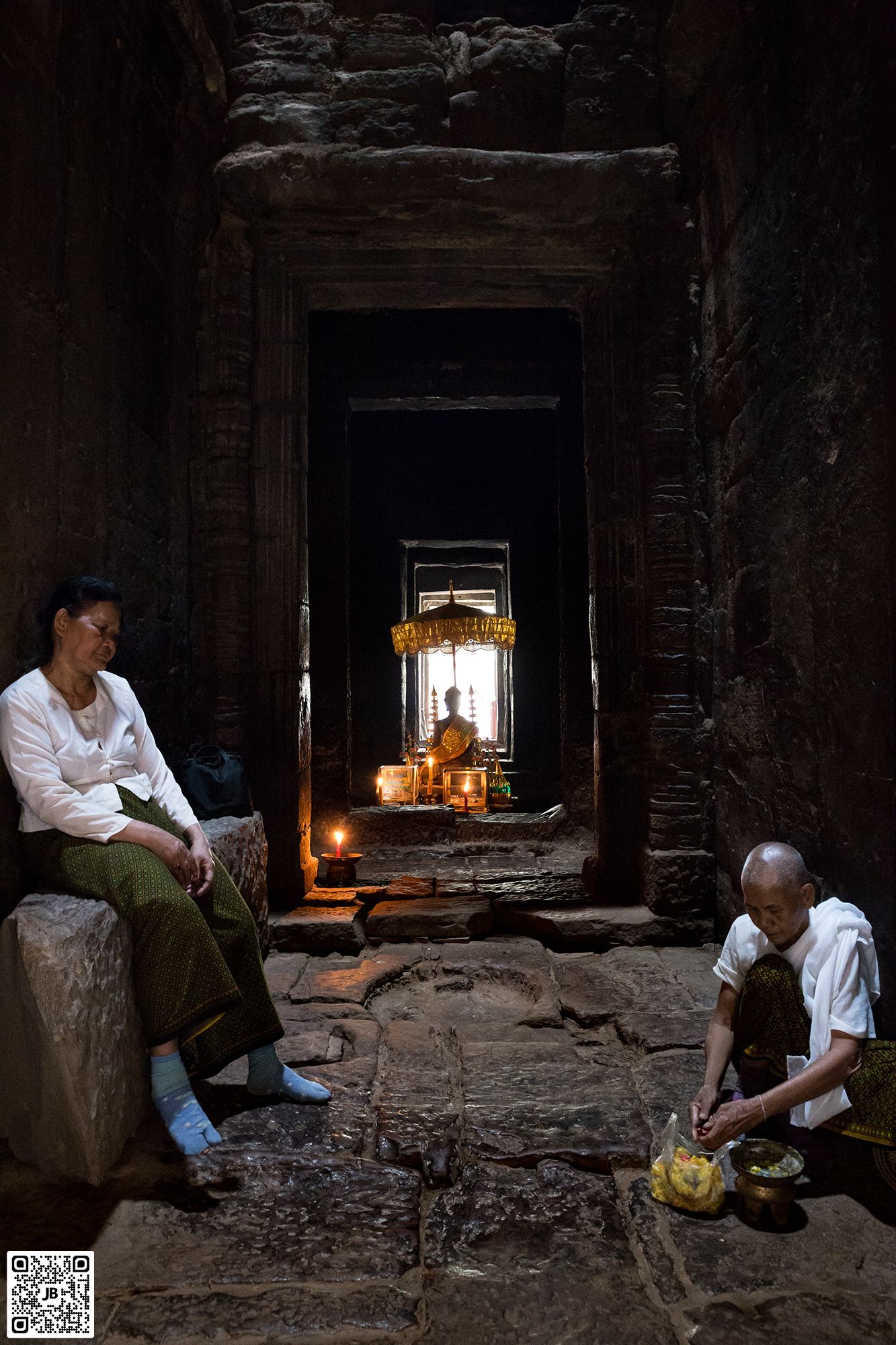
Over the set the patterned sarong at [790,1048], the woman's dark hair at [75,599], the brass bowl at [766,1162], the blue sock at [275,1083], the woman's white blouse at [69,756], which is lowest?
the blue sock at [275,1083]

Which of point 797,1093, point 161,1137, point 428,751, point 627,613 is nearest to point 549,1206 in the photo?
point 797,1093

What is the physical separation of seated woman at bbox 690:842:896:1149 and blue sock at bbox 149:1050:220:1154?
1.44 m

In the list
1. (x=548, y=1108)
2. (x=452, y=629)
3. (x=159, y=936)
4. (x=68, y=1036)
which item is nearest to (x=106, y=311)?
(x=159, y=936)

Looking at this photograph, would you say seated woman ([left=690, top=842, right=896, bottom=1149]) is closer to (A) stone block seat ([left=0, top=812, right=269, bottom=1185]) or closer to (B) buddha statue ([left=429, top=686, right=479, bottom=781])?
(A) stone block seat ([left=0, top=812, right=269, bottom=1185])

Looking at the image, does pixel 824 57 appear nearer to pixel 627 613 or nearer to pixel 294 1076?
pixel 627 613

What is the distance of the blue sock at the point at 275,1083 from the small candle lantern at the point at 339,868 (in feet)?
7.52

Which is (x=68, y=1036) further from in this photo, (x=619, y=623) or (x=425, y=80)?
(x=425, y=80)

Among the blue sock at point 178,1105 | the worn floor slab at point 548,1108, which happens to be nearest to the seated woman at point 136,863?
the blue sock at point 178,1105

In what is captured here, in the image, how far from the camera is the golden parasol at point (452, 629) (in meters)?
8.35

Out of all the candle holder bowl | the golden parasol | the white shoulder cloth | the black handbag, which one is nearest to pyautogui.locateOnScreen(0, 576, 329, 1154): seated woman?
the black handbag

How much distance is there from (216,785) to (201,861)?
1.18 meters

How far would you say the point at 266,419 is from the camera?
4637 mm

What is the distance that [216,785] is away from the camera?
384cm

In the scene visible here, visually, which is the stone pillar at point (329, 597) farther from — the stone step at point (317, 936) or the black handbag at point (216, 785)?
the black handbag at point (216, 785)
